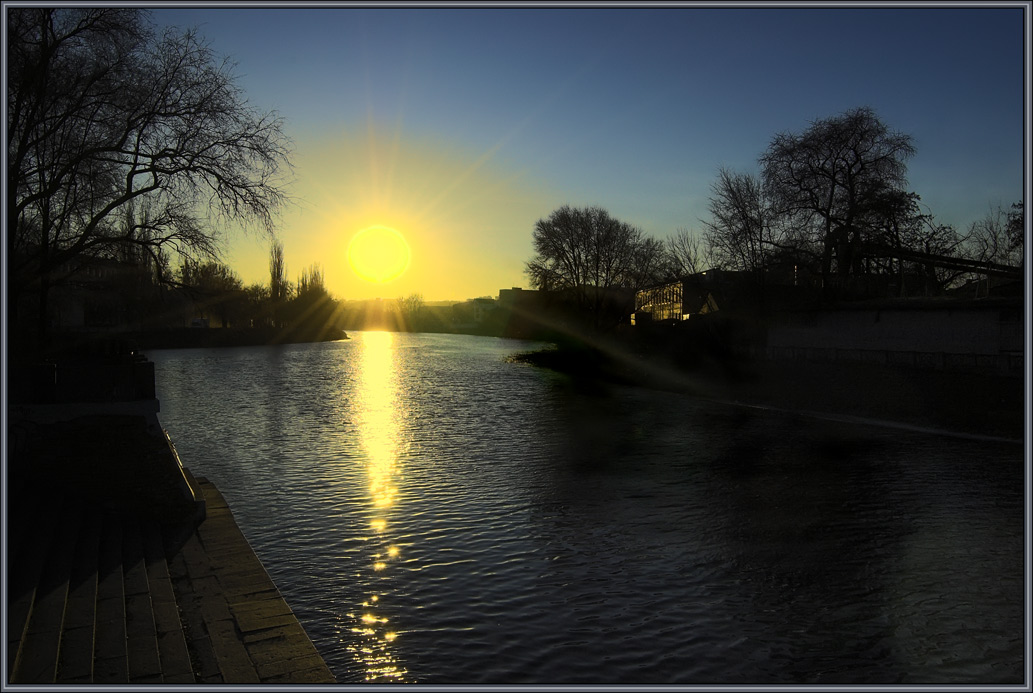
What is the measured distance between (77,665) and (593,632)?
3.94 m

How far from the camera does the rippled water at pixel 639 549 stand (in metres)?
6.04

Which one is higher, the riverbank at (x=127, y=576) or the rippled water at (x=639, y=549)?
the riverbank at (x=127, y=576)

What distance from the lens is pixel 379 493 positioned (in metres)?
12.0

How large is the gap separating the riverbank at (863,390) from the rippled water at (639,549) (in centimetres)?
213

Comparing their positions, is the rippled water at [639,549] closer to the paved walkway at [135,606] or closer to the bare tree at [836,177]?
the paved walkway at [135,606]

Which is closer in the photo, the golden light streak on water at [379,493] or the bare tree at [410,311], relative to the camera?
the golden light streak on water at [379,493]

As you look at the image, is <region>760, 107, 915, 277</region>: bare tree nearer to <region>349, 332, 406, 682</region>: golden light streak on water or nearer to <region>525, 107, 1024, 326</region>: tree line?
<region>525, 107, 1024, 326</region>: tree line

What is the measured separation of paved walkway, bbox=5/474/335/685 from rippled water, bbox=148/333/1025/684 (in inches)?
22.2

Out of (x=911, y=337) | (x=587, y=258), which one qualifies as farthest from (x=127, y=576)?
(x=587, y=258)

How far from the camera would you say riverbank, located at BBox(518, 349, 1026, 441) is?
1911cm

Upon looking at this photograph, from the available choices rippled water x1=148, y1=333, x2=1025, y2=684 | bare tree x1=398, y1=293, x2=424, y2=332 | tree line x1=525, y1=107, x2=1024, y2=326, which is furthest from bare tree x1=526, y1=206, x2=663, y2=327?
bare tree x1=398, y1=293, x2=424, y2=332

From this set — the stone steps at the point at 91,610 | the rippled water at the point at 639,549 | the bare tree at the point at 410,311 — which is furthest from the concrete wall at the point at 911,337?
the bare tree at the point at 410,311

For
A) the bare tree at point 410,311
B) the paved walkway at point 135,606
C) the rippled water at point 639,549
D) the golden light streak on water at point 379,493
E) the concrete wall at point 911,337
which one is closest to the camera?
the paved walkway at point 135,606

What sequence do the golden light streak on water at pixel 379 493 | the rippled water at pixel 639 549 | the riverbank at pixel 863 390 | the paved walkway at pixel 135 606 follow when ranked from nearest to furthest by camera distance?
the paved walkway at pixel 135 606, the golden light streak on water at pixel 379 493, the rippled water at pixel 639 549, the riverbank at pixel 863 390
